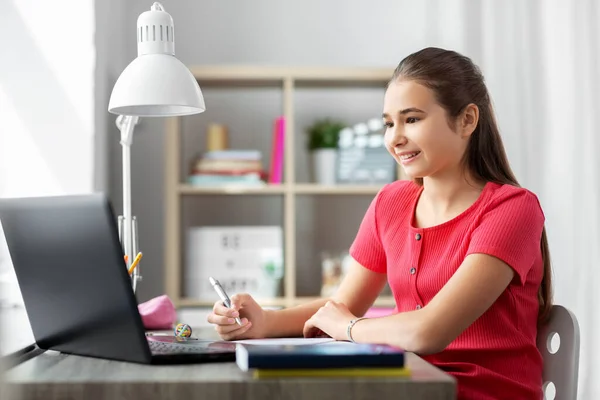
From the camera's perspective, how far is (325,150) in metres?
3.39

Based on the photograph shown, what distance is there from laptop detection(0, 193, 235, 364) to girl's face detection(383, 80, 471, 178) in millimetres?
531

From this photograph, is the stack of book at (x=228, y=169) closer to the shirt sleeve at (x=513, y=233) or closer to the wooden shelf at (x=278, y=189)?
the wooden shelf at (x=278, y=189)

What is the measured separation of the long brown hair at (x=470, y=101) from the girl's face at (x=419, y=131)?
0.06ft

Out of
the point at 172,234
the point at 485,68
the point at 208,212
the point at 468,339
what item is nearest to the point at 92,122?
the point at 172,234

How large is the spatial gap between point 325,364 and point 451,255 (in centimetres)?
59

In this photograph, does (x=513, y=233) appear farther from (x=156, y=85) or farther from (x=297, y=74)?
(x=297, y=74)

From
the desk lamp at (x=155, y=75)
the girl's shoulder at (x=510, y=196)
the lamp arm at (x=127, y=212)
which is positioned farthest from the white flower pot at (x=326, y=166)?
the girl's shoulder at (x=510, y=196)

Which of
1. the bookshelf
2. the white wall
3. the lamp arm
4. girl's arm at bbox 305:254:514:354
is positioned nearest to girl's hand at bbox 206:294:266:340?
girl's arm at bbox 305:254:514:354

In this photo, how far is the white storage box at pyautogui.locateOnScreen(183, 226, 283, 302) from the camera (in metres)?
3.29

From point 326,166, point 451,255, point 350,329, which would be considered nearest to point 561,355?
point 451,255

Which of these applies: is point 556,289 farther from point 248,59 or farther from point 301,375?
point 301,375

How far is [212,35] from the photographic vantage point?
362 cm

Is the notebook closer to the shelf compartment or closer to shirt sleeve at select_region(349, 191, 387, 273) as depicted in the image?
shirt sleeve at select_region(349, 191, 387, 273)

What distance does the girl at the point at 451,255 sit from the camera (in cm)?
133
